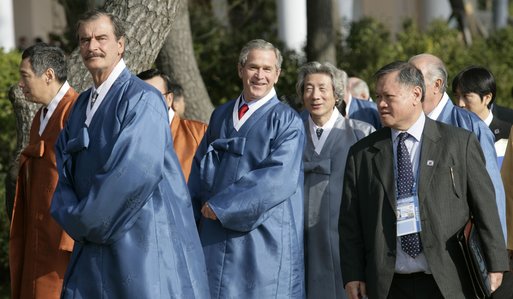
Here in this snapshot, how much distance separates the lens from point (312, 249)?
6434 mm

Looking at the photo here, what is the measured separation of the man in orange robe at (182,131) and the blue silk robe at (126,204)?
1.70 meters

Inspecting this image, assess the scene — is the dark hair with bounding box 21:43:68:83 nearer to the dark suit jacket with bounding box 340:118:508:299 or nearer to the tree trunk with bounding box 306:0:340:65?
the dark suit jacket with bounding box 340:118:508:299

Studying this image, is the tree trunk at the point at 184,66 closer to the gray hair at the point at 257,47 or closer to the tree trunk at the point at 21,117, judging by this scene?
the tree trunk at the point at 21,117

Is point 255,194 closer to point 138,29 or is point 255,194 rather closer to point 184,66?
point 138,29

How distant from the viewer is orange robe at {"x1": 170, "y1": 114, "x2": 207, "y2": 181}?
22.6ft

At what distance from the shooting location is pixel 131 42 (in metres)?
7.17

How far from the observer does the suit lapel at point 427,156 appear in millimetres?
5074

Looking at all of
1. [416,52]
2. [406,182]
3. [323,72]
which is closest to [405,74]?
[406,182]

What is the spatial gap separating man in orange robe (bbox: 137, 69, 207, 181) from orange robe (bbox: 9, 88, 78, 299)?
96 cm

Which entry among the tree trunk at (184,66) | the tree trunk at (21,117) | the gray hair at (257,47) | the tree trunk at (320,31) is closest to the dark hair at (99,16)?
the gray hair at (257,47)

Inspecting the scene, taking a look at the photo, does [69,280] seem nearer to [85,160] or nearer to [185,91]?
[85,160]

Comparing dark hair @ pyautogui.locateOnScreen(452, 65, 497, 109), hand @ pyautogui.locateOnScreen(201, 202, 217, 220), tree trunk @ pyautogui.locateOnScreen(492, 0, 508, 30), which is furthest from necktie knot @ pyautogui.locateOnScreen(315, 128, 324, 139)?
tree trunk @ pyautogui.locateOnScreen(492, 0, 508, 30)

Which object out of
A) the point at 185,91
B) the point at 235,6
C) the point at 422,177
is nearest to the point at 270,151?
the point at 422,177

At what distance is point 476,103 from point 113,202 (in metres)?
3.17
